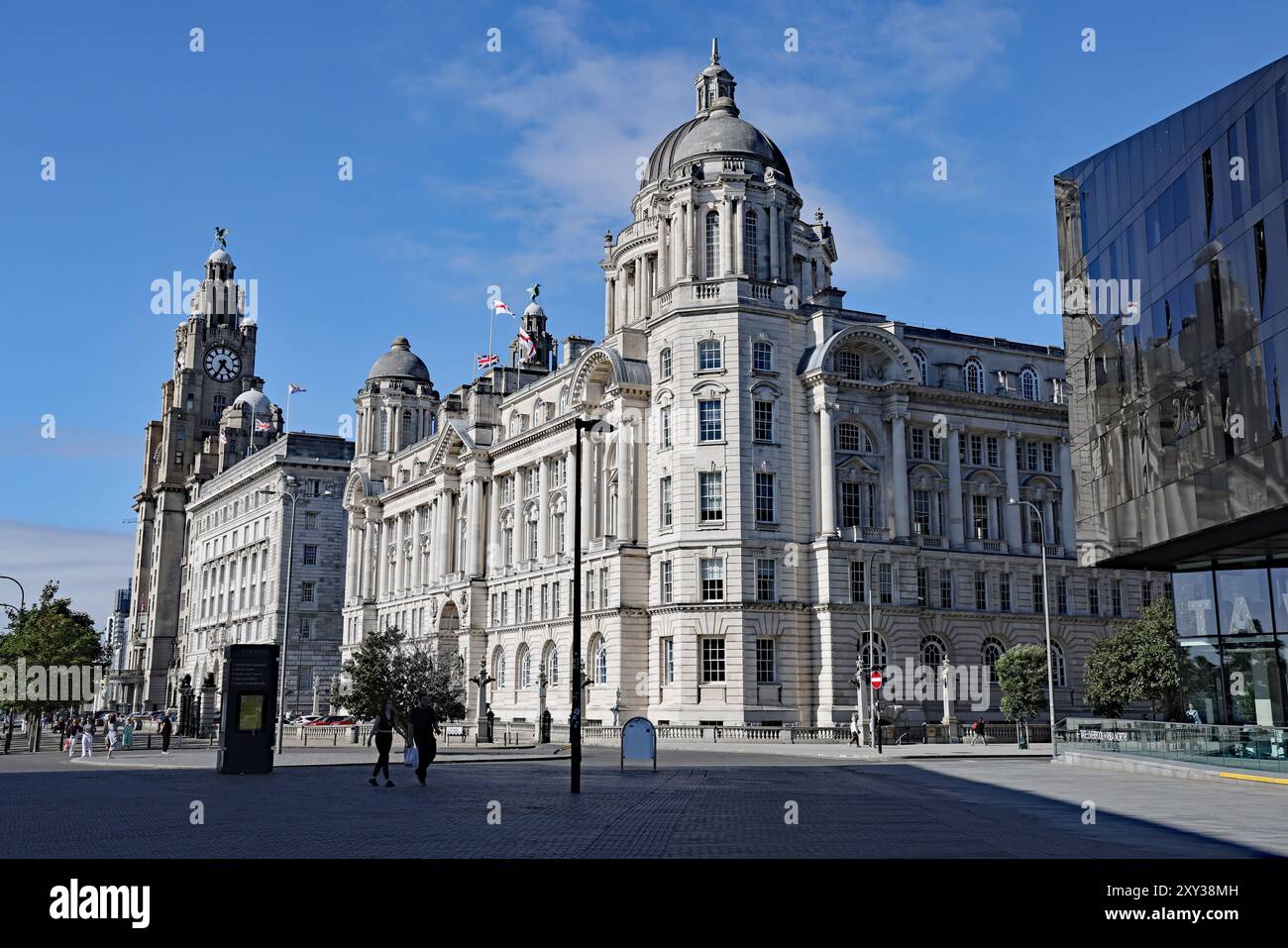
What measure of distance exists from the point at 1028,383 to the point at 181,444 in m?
122

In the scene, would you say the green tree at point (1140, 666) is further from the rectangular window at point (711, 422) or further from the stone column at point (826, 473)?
the rectangular window at point (711, 422)

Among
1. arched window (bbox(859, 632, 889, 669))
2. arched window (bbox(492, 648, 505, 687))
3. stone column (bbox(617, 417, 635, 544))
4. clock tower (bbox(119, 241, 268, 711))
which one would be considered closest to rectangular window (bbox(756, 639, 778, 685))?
arched window (bbox(859, 632, 889, 669))

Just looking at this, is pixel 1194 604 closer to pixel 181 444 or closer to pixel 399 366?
pixel 399 366

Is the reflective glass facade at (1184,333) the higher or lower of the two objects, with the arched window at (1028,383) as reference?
lower

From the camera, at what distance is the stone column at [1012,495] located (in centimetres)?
7450

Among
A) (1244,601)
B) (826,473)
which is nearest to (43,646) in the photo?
(826,473)

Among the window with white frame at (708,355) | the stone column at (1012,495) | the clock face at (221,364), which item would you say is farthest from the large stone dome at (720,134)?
the clock face at (221,364)

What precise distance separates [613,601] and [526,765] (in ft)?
99.6

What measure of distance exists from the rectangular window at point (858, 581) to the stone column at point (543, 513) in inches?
876

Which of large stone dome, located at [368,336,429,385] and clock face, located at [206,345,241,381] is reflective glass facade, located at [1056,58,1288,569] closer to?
large stone dome, located at [368,336,429,385]

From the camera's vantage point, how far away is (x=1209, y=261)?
3116 centimetres

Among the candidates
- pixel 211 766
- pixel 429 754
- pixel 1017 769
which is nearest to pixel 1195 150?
pixel 1017 769

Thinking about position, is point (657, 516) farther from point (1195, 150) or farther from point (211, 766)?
point (1195, 150)

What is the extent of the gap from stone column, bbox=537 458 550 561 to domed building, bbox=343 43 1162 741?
0.49ft
